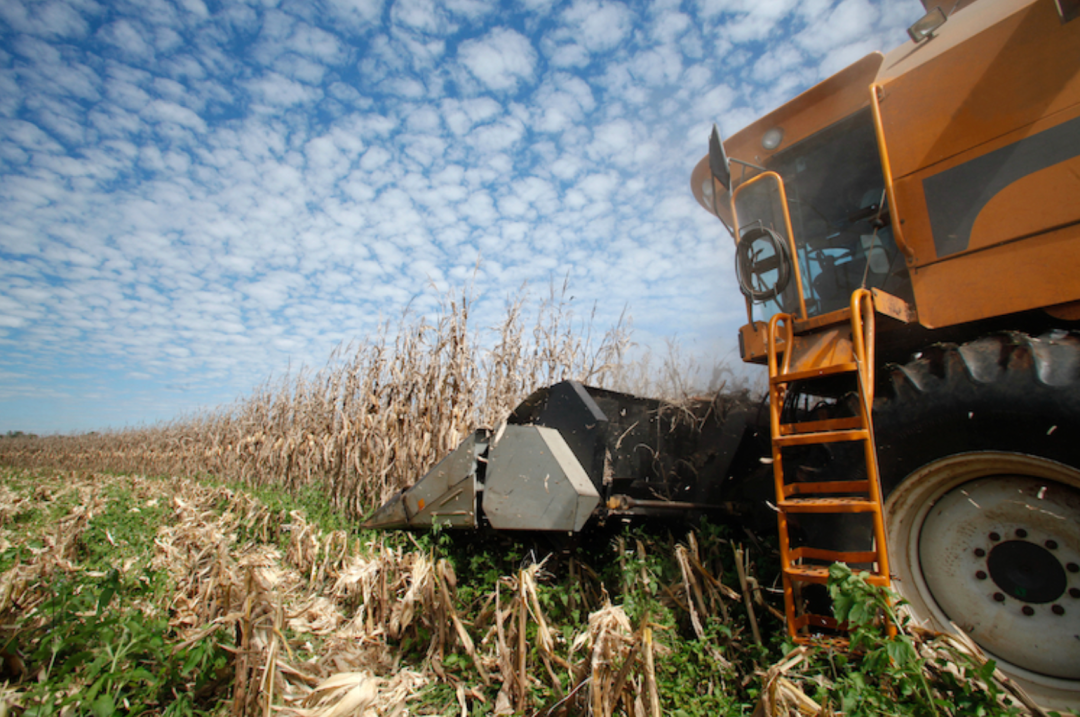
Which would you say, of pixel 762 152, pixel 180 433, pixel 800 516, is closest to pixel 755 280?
pixel 762 152

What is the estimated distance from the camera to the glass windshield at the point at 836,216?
8.87 feet

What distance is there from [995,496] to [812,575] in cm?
74

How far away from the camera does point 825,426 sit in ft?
7.27

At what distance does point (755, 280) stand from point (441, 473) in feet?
7.18

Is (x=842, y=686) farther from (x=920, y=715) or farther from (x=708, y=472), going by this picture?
(x=708, y=472)

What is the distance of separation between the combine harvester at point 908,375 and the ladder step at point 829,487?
0.01m

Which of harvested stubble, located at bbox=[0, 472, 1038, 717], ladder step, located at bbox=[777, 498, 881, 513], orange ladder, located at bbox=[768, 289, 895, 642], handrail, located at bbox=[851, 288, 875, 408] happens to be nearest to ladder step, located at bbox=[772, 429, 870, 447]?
orange ladder, located at bbox=[768, 289, 895, 642]

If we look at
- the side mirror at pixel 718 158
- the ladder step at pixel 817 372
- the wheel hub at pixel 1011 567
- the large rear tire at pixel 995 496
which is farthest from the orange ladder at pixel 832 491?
the side mirror at pixel 718 158

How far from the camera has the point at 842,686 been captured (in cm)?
169

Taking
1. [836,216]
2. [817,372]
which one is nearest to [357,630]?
[817,372]

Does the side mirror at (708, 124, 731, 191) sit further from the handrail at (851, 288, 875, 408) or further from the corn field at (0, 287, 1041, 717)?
the corn field at (0, 287, 1041, 717)

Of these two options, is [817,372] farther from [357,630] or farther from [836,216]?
[357,630]

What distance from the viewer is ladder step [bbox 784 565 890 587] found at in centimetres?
183

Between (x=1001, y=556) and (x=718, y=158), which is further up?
(x=718, y=158)
